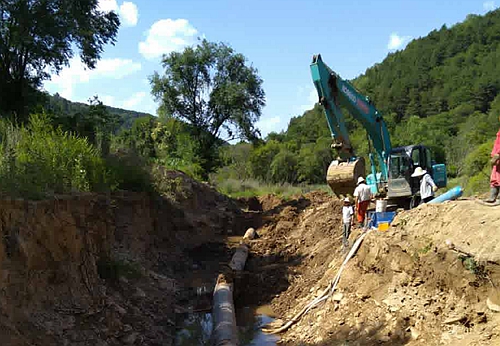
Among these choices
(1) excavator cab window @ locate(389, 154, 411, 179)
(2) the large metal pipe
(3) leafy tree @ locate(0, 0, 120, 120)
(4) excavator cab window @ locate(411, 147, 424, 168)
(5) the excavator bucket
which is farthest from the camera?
(3) leafy tree @ locate(0, 0, 120, 120)

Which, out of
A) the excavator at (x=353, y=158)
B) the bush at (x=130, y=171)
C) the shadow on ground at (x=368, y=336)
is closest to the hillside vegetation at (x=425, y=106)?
the excavator at (x=353, y=158)

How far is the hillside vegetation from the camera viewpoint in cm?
5499

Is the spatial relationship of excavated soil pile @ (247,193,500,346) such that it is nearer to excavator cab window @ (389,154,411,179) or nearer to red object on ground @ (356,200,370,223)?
red object on ground @ (356,200,370,223)

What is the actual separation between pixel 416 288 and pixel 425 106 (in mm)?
82373

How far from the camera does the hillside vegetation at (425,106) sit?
55.0m

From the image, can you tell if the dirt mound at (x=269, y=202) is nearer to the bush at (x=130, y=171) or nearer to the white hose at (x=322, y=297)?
the bush at (x=130, y=171)

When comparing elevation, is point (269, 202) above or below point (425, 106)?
below

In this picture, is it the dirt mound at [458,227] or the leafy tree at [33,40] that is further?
the leafy tree at [33,40]

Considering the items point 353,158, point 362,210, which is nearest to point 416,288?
point 362,210

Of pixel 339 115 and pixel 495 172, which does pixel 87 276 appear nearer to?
pixel 495 172

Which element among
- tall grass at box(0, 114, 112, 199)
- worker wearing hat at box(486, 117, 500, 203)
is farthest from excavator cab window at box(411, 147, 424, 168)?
tall grass at box(0, 114, 112, 199)

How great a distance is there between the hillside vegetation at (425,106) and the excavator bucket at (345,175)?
30.4 m

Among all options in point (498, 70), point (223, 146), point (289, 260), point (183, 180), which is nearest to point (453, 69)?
point (498, 70)

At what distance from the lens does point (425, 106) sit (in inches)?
3265
